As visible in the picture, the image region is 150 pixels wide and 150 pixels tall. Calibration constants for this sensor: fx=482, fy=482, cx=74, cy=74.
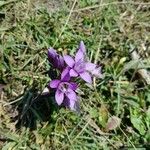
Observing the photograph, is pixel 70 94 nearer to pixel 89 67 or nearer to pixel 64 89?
pixel 64 89

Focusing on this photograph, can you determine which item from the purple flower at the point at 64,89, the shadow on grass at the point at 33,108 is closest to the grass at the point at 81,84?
the shadow on grass at the point at 33,108

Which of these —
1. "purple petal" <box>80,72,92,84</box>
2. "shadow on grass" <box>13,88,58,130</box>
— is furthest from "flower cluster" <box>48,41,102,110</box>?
"shadow on grass" <box>13,88,58,130</box>

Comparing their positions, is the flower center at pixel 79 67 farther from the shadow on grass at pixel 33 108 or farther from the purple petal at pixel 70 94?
the shadow on grass at pixel 33 108

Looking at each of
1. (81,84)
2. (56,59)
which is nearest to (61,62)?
(56,59)

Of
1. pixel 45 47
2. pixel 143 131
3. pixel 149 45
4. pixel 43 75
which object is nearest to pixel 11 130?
pixel 43 75

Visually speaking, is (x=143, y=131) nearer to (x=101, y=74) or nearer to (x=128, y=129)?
(x=128, y=129)

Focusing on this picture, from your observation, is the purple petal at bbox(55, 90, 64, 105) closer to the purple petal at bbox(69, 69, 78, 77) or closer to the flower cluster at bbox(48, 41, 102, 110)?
the flower cluster at bbox(48, 41, 102, 110)
